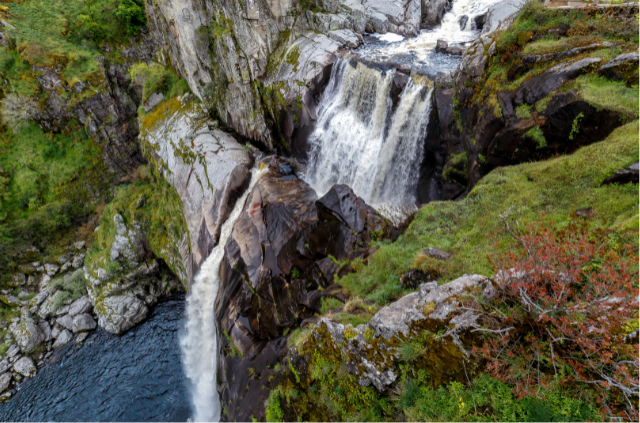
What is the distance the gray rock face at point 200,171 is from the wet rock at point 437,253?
13940 millimetres

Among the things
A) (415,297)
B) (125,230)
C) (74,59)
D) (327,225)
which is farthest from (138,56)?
(415,297)

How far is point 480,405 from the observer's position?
5.45 metres

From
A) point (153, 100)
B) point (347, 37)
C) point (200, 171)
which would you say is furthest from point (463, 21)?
point (153, 100)

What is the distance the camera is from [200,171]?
21312mm

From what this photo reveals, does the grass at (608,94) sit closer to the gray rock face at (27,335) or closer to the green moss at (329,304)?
the green moss at (329,304)

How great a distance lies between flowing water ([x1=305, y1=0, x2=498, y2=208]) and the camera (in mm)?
16234

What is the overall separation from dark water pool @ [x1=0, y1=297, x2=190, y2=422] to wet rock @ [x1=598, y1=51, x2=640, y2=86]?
24.5 meters

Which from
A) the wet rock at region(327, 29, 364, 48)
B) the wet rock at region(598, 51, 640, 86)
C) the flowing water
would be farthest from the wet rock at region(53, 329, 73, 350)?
the wet rock at region(598, 51, 640, 86)

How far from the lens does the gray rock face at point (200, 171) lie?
19.8 m

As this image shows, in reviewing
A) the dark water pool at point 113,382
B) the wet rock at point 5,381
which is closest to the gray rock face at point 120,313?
the dark water pool at point 113,382

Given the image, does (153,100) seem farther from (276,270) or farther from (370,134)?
(276,270)

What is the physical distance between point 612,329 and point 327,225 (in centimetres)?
1083

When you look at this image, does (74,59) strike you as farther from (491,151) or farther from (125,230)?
(491,151)

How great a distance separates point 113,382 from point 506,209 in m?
24.3
